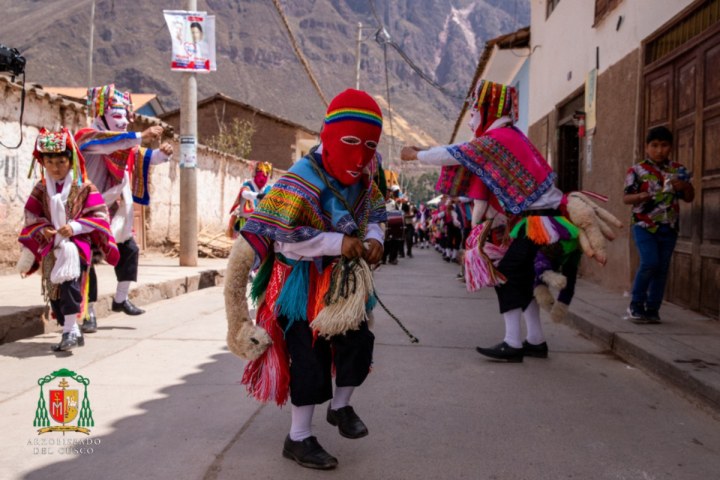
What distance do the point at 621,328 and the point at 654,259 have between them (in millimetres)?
725

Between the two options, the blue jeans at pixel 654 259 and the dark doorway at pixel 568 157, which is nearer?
Answer: the blue jeans at pixel 654 259

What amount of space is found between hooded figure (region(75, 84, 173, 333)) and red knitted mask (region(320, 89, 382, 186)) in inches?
132

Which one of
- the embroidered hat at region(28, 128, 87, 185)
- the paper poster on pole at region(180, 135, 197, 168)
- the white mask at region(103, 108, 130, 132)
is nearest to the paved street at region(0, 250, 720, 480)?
the embroidered hat at region(28, 128, 87, 185)

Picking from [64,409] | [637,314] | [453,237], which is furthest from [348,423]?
[453,237]

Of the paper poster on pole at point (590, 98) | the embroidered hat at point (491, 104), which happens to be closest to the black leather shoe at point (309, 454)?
the embroidered hat at point (491, 104)

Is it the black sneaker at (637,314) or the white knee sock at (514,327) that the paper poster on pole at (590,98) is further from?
the white knee sock at (514,327)

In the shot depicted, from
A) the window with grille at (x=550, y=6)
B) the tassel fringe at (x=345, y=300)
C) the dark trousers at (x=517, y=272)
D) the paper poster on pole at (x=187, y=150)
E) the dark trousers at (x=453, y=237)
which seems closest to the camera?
the tassel fringe at (x=345, y=300)

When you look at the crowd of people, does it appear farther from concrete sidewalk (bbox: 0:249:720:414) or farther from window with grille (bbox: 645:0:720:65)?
window with grille (bbox: 645:0:720:65)

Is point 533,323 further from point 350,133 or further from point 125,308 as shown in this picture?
point 125,308

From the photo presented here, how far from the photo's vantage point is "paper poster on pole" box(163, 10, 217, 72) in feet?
34.9

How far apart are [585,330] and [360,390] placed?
3.01 metres

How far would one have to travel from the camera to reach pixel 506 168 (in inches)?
189

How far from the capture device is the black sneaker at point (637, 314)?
618cm

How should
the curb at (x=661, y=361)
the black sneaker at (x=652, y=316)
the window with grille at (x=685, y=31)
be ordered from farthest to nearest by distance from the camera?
the window with grille at (x=685, y=31), the black sneaker at (x=652, y=316), the curb at (x=661, y=361)
